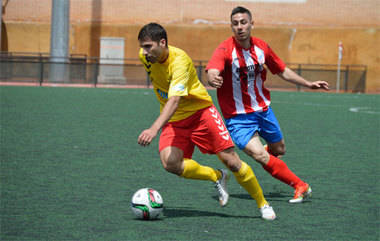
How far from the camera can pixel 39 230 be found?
4840mm

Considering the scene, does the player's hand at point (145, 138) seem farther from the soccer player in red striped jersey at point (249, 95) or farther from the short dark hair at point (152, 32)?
the soccer player in red striped jersey at point (249, 95)

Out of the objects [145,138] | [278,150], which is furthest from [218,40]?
[145,138]

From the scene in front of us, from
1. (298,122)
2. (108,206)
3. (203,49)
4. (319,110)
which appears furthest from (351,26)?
(108,206)

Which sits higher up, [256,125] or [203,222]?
[256,125]

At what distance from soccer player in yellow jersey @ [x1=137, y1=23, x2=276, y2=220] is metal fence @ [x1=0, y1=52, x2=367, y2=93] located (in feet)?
74.7

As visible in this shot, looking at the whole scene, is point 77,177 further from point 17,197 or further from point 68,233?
point 68,233

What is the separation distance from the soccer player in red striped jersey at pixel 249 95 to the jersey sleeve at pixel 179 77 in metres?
0.48

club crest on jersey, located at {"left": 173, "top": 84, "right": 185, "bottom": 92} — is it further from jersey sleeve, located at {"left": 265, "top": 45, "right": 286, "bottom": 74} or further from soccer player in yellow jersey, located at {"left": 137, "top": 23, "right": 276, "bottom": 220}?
jersey sleeve, located at {"left": 265, "top": 45, "right": 286, "bottom": 74}

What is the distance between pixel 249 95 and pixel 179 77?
1043 millimetres

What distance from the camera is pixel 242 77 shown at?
20.0 ft

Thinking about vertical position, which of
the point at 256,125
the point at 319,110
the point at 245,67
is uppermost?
the point at 245,67

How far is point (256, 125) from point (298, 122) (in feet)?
28.3

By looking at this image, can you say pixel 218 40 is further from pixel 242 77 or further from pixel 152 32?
pixel 152 32

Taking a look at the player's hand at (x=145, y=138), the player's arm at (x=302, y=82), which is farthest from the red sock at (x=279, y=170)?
the player's hand at (x=145, y=138)
